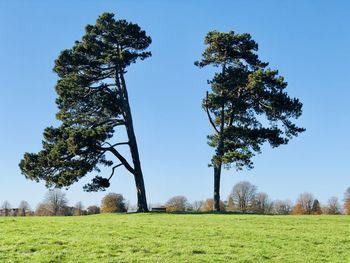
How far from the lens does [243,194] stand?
91000 mm

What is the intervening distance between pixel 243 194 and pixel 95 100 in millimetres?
→ 54155

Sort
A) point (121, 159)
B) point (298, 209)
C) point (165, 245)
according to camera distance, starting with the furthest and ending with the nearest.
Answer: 1. point (298, 209)
2. point (121, 159)
3. point (165, 245)

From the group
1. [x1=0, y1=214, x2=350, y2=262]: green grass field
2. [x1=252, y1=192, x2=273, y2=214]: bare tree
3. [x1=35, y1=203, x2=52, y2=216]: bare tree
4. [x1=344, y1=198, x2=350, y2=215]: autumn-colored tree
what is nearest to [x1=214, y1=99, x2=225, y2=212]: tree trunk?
[x1=0, y1=214, x2=350, y2=262]: green grass field

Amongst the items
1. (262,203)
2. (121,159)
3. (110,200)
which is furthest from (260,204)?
(121,159)

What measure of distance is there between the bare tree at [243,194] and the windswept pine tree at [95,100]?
49506 mm

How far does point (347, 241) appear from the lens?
18.2m

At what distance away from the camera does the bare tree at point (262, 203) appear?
284 feet

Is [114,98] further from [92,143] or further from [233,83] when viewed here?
[233,83]

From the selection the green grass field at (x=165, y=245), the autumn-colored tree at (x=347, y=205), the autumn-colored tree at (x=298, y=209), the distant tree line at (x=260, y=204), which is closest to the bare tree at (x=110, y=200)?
the distant tree line at (x=260, y=204)

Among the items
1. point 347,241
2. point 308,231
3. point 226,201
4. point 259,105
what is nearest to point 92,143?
point 259,105

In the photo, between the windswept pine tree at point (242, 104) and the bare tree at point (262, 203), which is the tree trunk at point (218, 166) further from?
the bare tree at point (262, 203)

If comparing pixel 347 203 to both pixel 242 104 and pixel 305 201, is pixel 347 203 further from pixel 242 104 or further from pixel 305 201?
pixel 242 104

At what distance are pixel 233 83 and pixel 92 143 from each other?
518 inches

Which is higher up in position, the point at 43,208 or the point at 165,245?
the point at 43,208
